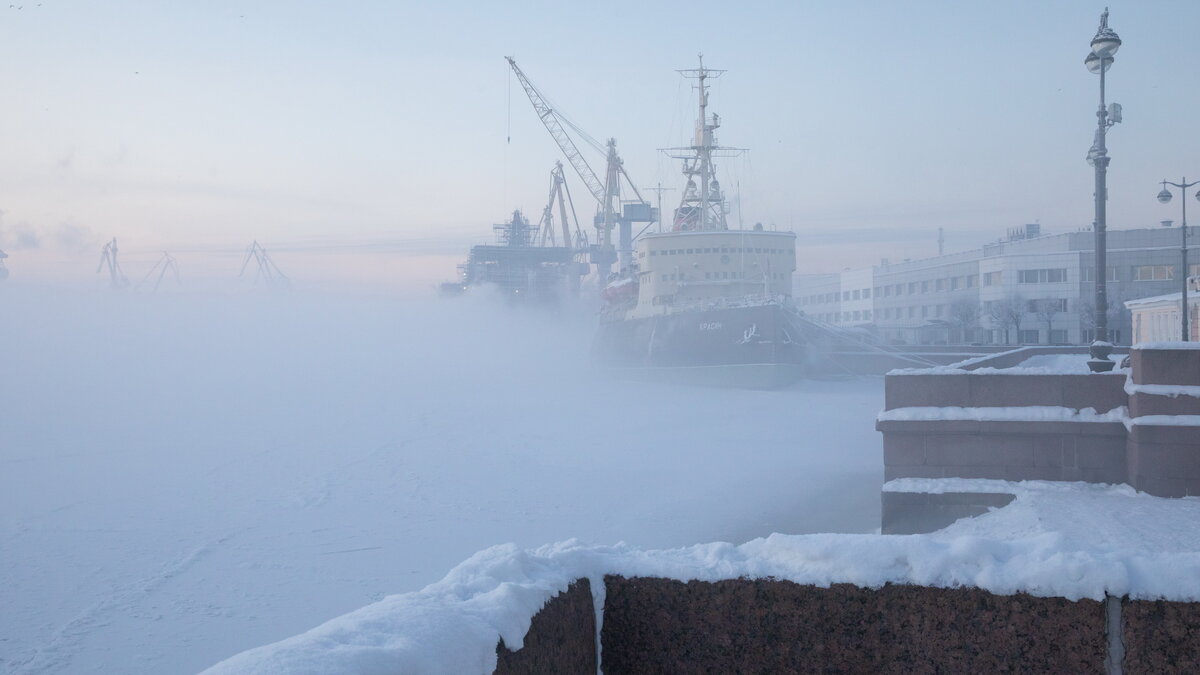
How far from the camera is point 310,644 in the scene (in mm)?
2600

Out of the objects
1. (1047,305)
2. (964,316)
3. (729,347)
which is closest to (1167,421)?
(729,347)

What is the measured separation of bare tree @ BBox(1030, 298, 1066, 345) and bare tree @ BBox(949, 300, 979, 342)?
490cm

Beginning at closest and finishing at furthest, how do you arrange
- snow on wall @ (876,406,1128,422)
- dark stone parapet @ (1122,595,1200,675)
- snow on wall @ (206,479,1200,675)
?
snow on wall @ (206,479,1200,675) → dark stone parapet @ (1122,595,1200,675) → snow on wall @ (876,406,1128,422)

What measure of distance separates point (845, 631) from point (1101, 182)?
11448 mm

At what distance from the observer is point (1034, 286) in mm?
58250

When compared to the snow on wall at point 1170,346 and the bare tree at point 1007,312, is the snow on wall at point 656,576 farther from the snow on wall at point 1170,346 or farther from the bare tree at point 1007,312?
the bare tree at point 1007,312

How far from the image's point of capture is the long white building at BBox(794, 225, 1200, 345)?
5431 centimetres

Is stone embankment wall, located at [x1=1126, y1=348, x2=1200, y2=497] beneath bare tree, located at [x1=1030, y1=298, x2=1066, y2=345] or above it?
beneath

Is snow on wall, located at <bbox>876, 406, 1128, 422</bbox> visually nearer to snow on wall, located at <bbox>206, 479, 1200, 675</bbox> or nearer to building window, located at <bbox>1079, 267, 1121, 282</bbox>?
snow on wall, located at <bbox>206, 479, 1200, 675</bbox>

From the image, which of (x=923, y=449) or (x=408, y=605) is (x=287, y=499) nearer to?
(x=923, y=449)

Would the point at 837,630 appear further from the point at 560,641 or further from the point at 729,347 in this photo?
the point at 729,347

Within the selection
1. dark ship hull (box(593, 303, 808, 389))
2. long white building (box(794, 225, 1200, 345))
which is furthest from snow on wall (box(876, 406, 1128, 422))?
long white building (box(794, 225, 1200, 345))

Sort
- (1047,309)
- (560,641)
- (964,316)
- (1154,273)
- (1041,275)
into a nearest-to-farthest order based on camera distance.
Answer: (560,641), (1154,273), (1047,309), (1041,275), (964,316)

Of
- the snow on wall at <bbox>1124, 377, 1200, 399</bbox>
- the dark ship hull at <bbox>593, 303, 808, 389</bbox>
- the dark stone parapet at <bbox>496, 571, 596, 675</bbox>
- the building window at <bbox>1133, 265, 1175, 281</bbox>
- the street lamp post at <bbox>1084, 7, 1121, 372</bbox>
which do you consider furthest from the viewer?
the building window at <bbox>1133, 265, 1175, 281</bbox>
